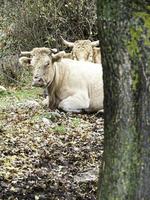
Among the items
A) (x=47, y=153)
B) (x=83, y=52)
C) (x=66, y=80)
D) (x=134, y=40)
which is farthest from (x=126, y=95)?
(x=83, y=52)

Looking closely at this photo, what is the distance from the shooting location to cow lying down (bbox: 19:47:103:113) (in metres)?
11.5

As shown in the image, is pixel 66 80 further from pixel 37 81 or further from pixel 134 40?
pixel 134 40

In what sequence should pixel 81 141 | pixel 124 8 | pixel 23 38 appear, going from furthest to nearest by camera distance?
1. pixel 23 38
2. pixel 81 141
3. pixel 124 8

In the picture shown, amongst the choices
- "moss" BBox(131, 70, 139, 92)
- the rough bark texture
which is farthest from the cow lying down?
"moss" BBox(131, 70, 139, 92)

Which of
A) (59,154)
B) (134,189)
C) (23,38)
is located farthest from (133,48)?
(23,38)

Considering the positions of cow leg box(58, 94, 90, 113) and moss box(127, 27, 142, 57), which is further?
cow leg box(58, 94, 90, 113)

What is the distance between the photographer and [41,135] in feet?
30.2

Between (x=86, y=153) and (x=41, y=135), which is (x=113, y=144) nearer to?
(x=86, y=153)

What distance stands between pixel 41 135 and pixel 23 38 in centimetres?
1106

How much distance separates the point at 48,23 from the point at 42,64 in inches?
336

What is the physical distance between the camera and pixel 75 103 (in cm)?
1166

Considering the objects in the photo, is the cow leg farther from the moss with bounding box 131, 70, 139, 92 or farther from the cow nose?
the moss with bounding box 131, 70, 139, 92

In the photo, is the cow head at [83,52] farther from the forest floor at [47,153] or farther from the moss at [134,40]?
the moss at [134,40]

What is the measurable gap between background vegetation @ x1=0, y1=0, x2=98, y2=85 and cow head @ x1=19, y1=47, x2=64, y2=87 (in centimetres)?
741
